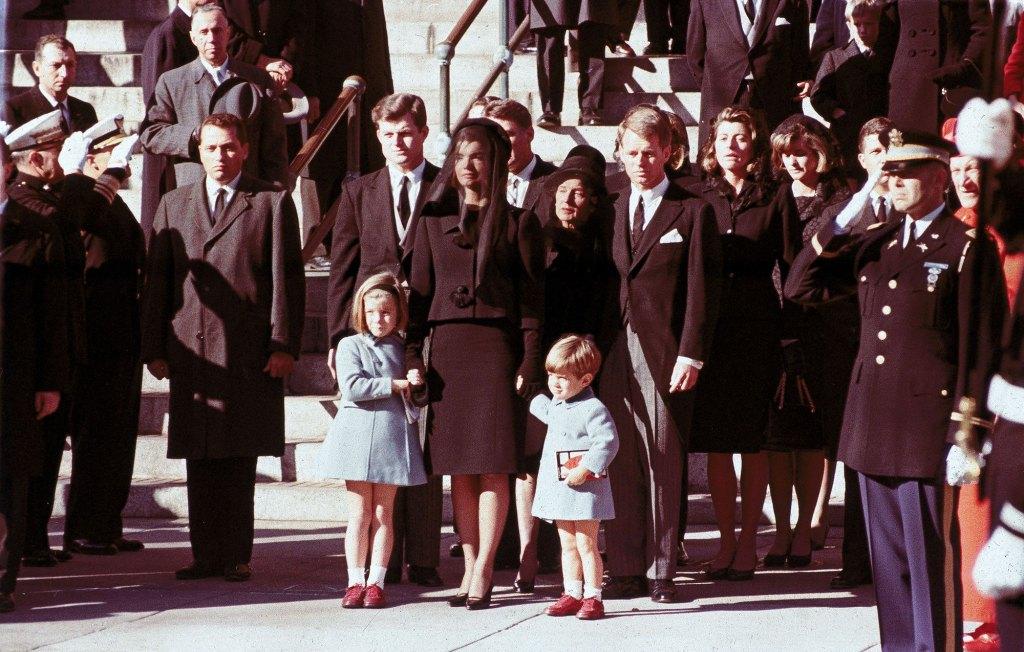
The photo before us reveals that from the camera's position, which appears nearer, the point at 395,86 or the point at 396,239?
the point at 396,239

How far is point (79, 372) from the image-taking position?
7852 mm

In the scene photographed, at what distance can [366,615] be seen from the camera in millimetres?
6352

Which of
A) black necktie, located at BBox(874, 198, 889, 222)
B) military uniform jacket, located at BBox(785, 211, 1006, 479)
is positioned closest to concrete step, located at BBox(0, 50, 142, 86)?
black necktie, located at BBox(874, 198, 889, 222)

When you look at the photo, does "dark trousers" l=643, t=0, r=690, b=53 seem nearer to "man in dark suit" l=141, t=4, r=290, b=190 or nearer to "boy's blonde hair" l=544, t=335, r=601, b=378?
"man in dark suit" l=141, t=4, r=290, b=190

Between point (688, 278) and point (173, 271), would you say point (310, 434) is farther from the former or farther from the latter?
point (688, 278)

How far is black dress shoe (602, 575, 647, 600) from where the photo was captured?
6754 mm

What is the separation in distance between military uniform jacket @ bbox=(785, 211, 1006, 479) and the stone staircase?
10.2 feet

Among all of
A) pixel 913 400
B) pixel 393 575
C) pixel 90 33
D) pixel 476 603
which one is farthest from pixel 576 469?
pixel 90 33

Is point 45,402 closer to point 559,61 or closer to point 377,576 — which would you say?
point 377,576

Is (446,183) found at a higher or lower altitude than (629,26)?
lower

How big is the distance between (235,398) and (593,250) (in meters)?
1.61

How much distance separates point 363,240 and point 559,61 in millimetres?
4378

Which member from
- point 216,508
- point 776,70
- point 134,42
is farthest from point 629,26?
point 216,508

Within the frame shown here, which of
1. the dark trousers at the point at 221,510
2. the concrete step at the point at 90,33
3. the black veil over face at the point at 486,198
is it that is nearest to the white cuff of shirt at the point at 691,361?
the black veil over face at the point at 486,198
